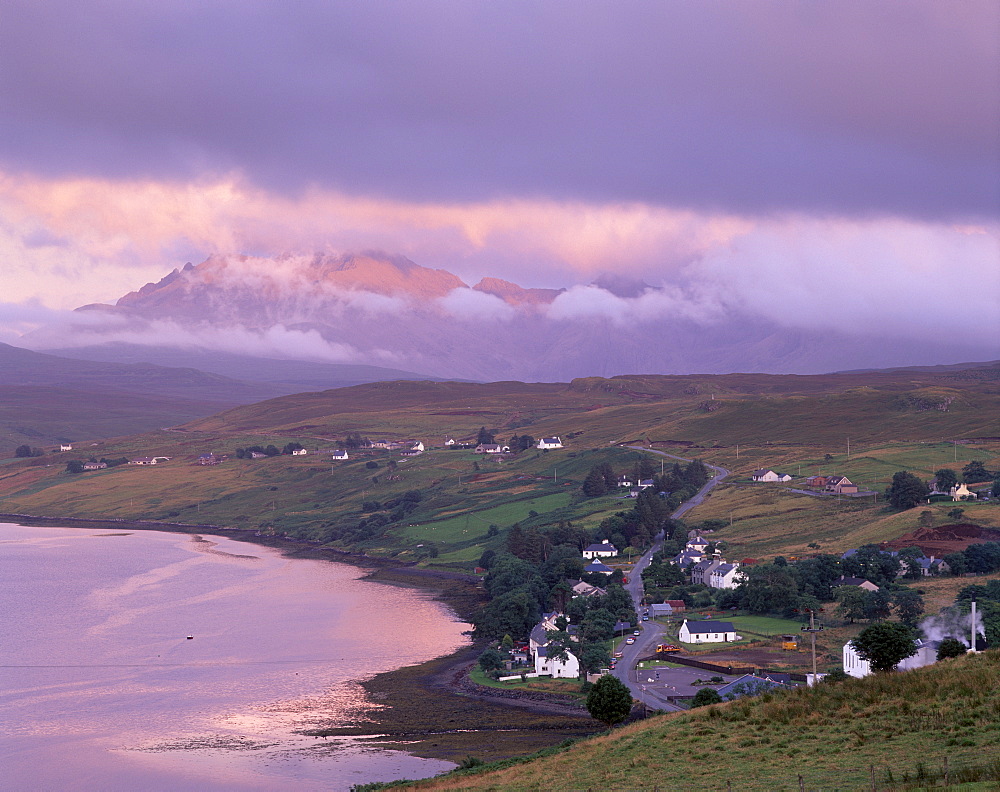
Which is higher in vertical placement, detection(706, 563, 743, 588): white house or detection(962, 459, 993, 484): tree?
detection(962, 459, 993, 484): tree

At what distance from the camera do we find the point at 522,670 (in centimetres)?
6812

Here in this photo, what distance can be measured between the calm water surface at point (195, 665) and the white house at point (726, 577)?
2076 cm

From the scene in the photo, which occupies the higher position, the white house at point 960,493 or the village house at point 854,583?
the white house at point 960,493

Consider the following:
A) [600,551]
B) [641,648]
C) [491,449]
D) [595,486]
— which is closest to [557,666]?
[641,648]

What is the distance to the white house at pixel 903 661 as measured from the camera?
4647 centimetres

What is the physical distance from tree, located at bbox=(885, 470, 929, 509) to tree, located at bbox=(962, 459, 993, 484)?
12.9 m

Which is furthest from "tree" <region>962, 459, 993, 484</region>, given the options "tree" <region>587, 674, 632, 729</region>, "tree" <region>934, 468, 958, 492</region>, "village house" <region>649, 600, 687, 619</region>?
"tree" <region>587, 674, 632, 729</region>

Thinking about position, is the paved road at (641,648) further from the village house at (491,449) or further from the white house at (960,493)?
the village house at (491,449)

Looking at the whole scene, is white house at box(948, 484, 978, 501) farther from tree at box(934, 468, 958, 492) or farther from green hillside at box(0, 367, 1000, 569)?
green hillside at box(0, 367, 1000, 569)

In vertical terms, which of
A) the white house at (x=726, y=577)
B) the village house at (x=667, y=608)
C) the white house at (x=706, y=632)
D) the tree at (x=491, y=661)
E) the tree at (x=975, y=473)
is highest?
the tree at (x=975, y=473)

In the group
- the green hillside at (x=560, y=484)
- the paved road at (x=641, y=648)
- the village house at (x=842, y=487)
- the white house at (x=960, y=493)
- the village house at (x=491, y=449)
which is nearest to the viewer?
the paved road at (x=641, y=648)

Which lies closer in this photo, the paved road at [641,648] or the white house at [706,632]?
the paved road at [641,648]

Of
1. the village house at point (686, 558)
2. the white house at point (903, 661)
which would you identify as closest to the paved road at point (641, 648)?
the village house at point (686, 558)

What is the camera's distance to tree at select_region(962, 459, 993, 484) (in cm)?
11031
